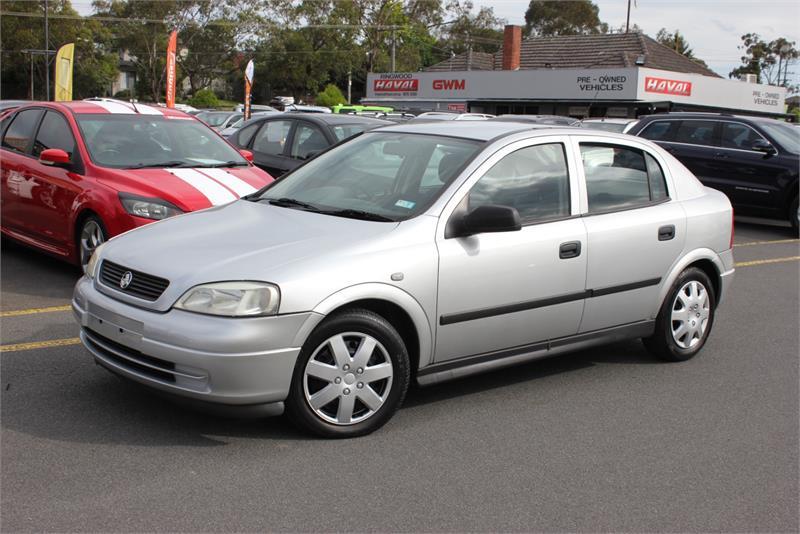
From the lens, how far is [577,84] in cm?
3803

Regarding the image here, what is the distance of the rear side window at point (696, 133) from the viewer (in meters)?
14.9

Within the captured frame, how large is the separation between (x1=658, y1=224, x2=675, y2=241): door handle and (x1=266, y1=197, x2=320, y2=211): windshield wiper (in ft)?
7.45

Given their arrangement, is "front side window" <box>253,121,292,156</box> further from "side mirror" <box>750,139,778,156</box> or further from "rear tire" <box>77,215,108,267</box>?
"side mirror" <box>750,139,778,156</box>

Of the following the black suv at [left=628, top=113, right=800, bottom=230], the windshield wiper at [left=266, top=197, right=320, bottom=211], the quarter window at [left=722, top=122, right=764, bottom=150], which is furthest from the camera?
the quarter window at [left=722, top=122, right=764, bottom=150]

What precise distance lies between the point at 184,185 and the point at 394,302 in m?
3.86

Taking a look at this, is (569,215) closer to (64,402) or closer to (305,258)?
(305,258)

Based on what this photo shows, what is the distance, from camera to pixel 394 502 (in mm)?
3863

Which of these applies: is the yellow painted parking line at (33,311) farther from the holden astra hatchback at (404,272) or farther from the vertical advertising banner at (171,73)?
the vertical advertising banner at (171,73)

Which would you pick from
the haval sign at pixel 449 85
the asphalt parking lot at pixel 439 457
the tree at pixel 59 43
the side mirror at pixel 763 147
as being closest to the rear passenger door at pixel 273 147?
the asphalt parking lot at pixel 439 457

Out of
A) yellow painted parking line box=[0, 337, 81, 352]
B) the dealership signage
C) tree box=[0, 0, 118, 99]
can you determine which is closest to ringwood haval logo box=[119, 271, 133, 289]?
yellow painted parking line box=[0, 337, 81, 352]

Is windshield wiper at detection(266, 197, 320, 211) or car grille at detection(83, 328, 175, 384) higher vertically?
windshield wiper at detection(266, 197, 320, 211)

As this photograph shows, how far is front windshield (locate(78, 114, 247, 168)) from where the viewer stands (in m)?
8.31

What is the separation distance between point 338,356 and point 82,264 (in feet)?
14.2

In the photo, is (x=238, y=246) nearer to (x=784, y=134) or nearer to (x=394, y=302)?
(x=394, y=302)
